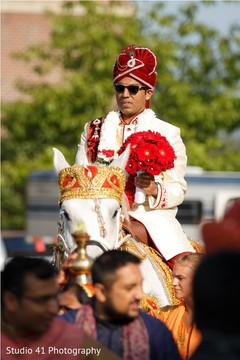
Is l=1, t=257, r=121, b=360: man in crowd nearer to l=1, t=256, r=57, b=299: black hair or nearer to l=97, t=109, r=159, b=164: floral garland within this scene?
l=1, t=256, r=57, b=299: black hair

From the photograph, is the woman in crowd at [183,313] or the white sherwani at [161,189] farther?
the white sherwani at [161,189]

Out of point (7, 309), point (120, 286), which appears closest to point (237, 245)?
point (120, 286)

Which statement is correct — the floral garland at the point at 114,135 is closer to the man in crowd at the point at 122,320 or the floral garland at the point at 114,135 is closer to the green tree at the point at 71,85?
the man in crowd at the point at 122,320

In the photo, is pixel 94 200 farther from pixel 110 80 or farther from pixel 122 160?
pixel 110 80

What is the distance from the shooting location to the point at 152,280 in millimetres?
8859

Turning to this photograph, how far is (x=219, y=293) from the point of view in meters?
5.26

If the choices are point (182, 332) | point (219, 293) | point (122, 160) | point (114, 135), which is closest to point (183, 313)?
point (182, 332)

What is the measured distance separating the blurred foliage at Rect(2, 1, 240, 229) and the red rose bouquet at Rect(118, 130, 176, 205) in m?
19.9

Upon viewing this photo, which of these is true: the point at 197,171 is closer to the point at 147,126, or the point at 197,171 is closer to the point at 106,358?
the point at 147,126

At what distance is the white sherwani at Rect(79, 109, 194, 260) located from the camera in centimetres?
938

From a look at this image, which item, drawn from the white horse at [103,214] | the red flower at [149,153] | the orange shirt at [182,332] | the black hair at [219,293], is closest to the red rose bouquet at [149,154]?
the red flower at [149,153]

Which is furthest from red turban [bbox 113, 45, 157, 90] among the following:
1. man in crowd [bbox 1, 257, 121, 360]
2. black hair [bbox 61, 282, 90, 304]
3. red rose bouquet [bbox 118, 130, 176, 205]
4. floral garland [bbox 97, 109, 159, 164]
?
man in crowd [bbox 1, 257, 121, 360]

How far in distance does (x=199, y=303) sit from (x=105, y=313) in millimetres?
1292

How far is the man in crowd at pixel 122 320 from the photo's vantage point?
6.48m
